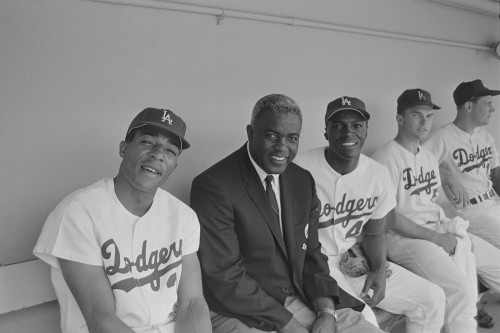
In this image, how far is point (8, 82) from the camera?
1940 millimetres

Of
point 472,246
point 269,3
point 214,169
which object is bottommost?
point 472,246

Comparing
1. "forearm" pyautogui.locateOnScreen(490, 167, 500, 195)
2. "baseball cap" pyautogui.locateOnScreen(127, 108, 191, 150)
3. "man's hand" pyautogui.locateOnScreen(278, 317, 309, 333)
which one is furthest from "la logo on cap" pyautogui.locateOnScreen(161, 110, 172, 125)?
"forearm" pyautogui.locateOnScreen(490, 167, 500, 195)

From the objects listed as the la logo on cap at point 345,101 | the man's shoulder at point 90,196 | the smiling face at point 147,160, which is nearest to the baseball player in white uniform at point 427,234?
the la logo on cap at point 345,101

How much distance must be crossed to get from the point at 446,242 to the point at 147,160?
2.14m

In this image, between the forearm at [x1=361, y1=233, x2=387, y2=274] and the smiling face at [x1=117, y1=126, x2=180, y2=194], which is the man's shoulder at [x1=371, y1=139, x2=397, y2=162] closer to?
the forearm at [x1=361, y1=233, x2=387, y2=274]

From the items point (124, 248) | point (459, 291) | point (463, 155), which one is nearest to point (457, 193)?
point (463, 155)

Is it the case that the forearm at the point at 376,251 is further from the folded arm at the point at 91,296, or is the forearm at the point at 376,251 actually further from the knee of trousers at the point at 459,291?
the folded arm at the point at 91,296

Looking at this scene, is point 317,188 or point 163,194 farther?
point 317,188

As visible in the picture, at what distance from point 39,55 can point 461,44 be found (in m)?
4.06

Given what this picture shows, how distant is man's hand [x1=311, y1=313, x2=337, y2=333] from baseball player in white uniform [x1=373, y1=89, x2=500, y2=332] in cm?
104

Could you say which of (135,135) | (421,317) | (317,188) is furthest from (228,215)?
(421,317)

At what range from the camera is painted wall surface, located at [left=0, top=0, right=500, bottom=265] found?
199 cm

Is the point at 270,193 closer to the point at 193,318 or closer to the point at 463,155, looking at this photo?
the point at 193,318

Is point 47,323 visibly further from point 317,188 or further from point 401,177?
point 401,177
